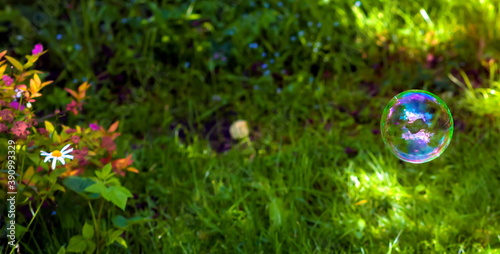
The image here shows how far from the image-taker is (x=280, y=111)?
3.61 metres

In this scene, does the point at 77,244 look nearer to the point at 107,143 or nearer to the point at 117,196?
the point at 117,196

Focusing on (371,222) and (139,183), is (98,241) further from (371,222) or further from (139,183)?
(371,222)

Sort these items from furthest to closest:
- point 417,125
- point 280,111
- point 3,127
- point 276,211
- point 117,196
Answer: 1. point 280,111
2. point 276,211
3. point 417,125
4. point 117,196
5. point 3,127

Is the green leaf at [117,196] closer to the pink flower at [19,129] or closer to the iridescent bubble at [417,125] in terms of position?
the pink flower at [19,129]

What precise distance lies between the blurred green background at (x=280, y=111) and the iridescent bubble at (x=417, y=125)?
0.30 metres

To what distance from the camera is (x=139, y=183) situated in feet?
9.91

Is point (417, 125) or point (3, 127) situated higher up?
point (3, 127)

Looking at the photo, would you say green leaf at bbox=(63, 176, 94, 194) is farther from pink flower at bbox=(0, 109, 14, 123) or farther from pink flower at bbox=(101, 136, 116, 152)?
pink flower at bbox=(0, 109, 14, 123)

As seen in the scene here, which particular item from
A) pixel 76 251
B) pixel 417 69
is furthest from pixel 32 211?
pixel 417 69

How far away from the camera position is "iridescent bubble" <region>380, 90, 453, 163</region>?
2.52 metres

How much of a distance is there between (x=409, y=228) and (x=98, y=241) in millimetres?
1238

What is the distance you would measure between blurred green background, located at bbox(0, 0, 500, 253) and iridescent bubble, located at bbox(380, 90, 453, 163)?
11.8 inches

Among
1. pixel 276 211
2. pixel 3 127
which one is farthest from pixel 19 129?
pixel 276 211

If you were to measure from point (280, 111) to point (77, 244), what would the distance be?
1582 millimetres
